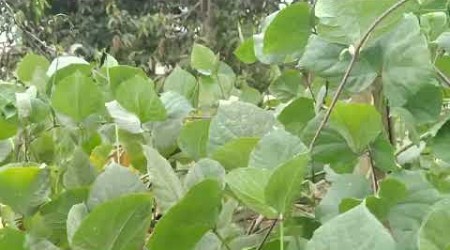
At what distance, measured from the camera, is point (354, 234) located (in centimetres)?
25

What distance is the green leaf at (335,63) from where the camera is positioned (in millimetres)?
361

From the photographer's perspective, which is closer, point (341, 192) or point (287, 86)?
point (341, 192)

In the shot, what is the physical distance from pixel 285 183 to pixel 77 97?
0.23m

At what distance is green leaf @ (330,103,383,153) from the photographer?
1.18 ft

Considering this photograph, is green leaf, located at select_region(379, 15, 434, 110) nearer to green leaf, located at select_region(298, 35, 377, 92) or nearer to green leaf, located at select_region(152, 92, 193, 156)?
green leaf, located at select_region(298, 35, 377, 92)

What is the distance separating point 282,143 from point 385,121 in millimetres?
101

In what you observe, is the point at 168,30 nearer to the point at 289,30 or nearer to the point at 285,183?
the point at 289,30

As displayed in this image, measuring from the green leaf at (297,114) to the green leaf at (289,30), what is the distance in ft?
0.11

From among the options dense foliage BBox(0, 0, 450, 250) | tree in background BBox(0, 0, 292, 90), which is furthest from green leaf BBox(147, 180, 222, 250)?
tree in background BBox(0, 0, 292, 90)

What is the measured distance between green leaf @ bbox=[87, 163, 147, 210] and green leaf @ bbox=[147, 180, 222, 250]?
0.06m

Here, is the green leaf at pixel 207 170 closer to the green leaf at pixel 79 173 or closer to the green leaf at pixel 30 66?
the green leaf at pixel 79 173

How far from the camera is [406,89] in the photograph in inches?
13.9

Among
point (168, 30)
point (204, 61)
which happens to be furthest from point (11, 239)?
point (168, 30)

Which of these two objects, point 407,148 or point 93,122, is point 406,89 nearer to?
point 407,148
